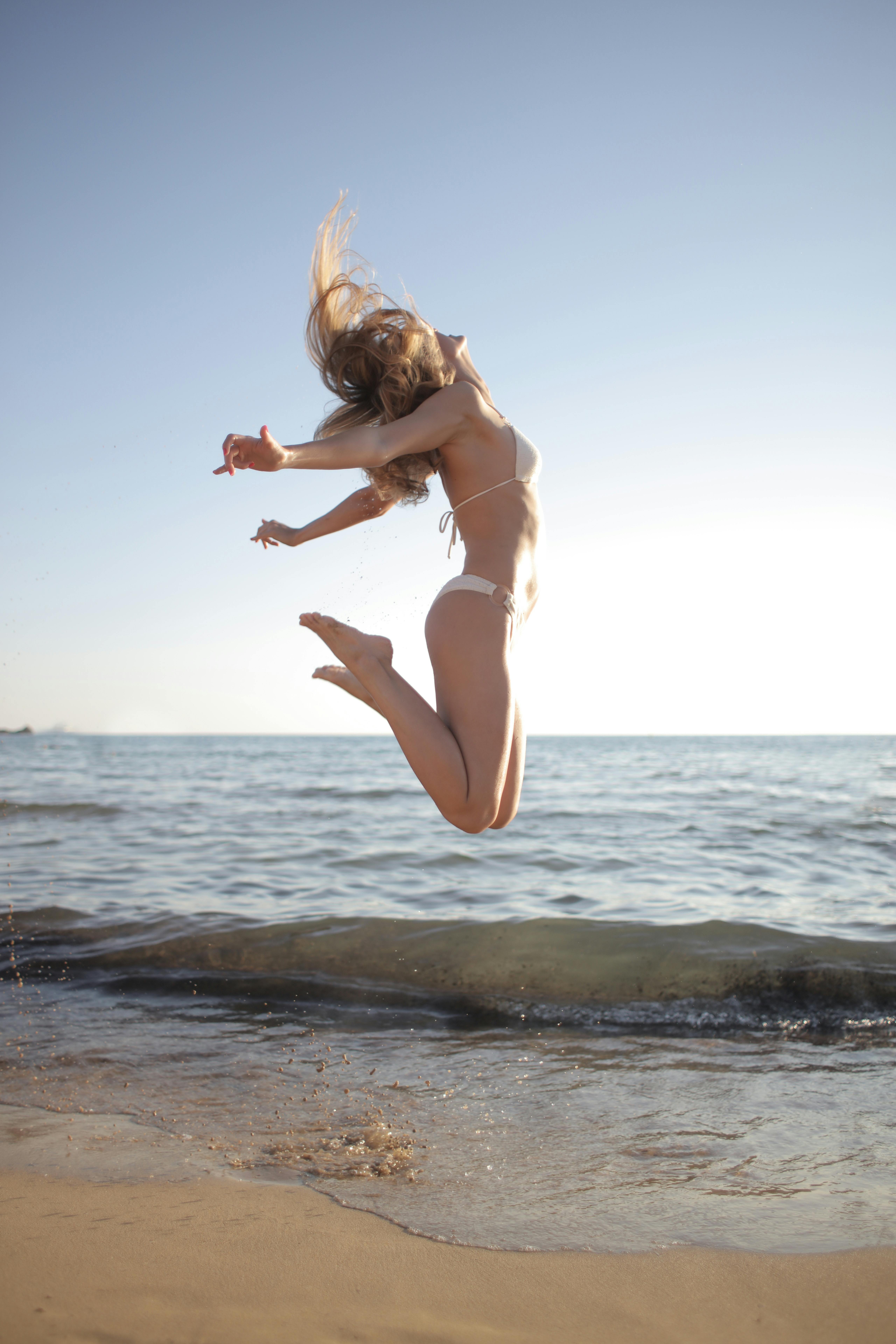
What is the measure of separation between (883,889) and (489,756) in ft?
22.0

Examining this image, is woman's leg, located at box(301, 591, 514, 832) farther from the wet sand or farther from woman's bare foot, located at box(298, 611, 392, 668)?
the wet sand

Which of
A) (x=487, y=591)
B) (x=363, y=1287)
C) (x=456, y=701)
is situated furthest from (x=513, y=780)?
(x=363, y=1287)

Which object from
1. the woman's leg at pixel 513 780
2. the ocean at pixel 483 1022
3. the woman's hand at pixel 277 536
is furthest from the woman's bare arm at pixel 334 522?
the ocean at pixel 483 1022

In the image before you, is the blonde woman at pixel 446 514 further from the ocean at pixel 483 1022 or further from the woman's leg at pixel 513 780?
the ocean at pixel 483 1022

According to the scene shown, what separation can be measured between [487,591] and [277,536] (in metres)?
1.03

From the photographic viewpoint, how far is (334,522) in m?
3.89

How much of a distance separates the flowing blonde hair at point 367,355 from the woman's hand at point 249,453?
72 centimetres

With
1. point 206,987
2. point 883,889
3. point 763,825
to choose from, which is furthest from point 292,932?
point 763,825

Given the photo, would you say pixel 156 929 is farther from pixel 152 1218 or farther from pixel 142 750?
pixel 142 750

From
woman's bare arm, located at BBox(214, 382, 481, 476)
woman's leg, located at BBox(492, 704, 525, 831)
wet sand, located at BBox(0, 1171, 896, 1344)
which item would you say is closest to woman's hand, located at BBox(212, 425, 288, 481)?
woman's bare arm, located at BBox(214, 382, 481, 476)

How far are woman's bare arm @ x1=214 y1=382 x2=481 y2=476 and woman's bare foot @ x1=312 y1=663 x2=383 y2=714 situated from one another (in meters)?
0.83

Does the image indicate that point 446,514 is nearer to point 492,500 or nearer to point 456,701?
point 492,500

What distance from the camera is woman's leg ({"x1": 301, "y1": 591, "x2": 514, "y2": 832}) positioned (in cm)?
321

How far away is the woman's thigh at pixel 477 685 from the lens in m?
3.23
